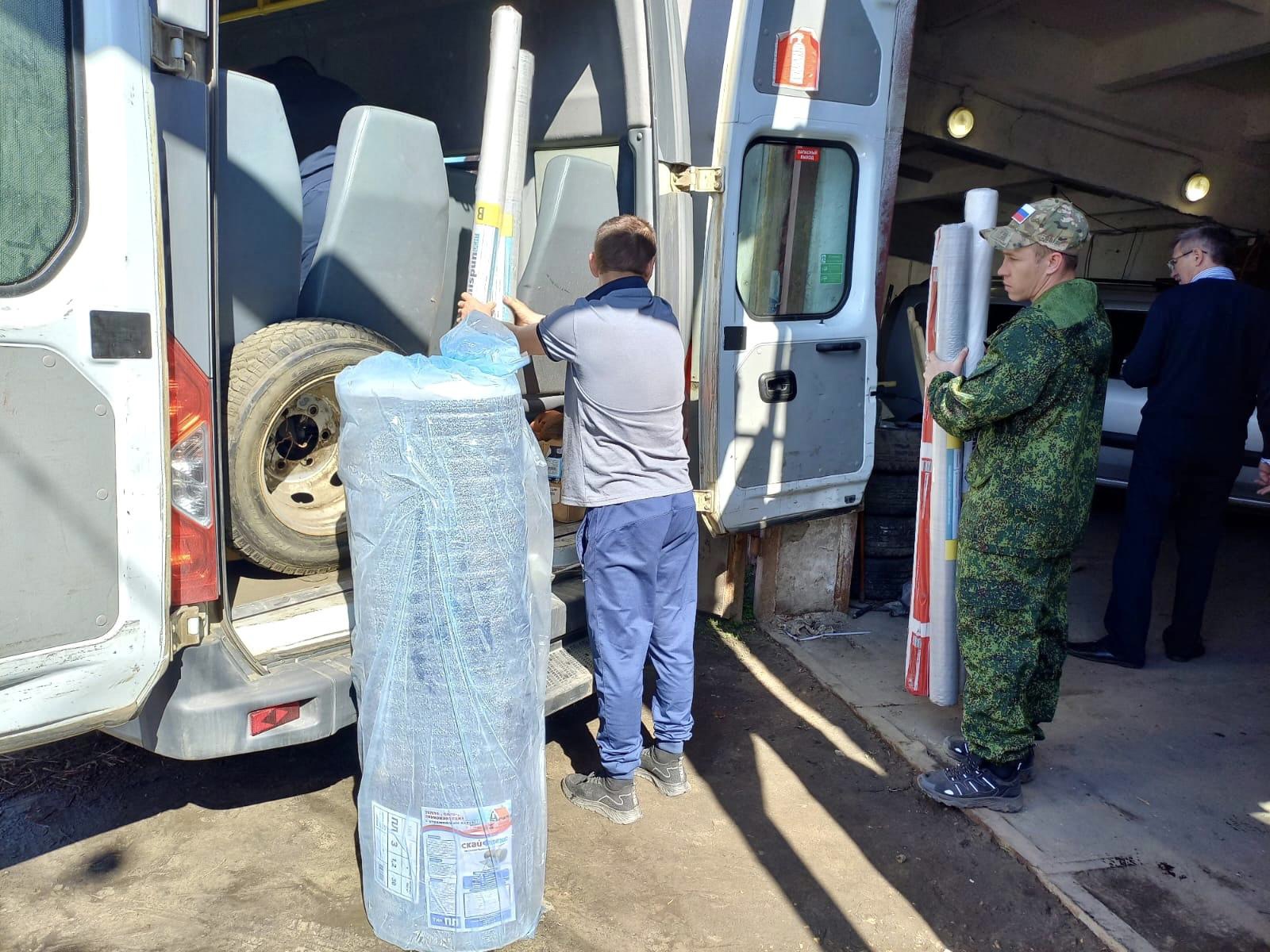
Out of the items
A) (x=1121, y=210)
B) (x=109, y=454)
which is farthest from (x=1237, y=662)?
(x=1121, y=210)

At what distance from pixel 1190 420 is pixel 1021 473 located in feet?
5.53

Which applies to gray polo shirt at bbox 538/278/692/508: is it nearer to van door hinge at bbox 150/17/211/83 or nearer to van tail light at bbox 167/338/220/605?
van tail light at bbox 167/338/220/605

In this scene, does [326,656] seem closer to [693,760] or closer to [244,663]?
[244,663]

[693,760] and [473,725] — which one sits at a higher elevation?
[473,725]

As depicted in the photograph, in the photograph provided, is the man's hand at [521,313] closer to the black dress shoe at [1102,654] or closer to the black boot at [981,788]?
the black boot at [981,788]

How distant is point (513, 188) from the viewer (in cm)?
336

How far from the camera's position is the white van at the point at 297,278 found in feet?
6.66

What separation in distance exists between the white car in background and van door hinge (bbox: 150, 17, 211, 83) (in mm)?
4211

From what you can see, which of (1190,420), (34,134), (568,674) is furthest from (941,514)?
(34,134)

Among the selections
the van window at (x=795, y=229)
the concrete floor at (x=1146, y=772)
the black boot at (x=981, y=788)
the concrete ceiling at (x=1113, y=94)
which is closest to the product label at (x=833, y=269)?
the van window at (x=795, y=229)

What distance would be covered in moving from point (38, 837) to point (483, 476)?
5.78 feet

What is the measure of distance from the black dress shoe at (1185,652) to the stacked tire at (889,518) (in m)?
1.18

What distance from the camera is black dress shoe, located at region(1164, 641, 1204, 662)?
451cm

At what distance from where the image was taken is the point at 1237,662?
14.8 ft
